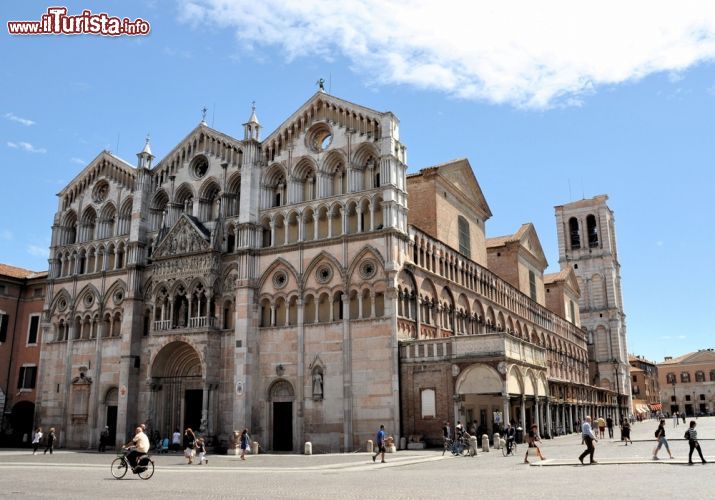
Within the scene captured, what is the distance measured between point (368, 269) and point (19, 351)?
31788 mm

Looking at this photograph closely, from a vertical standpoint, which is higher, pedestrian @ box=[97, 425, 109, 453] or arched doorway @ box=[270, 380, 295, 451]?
arched doorway @ box=[270, 380, 295, 451]

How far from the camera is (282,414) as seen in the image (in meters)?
38.7

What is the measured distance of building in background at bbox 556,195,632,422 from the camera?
9231 centimetres

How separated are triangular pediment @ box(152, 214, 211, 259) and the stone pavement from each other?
54.7 ft

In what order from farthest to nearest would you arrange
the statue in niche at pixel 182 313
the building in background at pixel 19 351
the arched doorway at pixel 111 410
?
the building in background at pixel 19 351, the arched doorway at pixel 111 410, the statue in niche at pixel 182 313

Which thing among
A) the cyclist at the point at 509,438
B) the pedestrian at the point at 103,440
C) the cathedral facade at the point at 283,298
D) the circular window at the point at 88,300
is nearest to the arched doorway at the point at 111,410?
the cathedral facade at the point at 283,298

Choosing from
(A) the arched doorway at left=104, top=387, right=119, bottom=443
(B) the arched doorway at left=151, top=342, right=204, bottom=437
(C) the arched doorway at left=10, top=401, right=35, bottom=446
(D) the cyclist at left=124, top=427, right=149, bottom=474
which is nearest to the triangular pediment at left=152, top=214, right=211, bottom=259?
(B) the arched doorway at left=151, top=342, right=204, bottom=437

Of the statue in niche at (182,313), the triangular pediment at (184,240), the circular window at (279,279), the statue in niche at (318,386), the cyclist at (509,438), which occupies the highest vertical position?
the triangular pediment at (184,240)

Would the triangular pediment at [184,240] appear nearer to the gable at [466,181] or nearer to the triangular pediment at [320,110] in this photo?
the triangular pediment at [320,110]

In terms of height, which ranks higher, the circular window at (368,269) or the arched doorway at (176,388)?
the circular window at (368,269)

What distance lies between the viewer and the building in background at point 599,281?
92.3 meters

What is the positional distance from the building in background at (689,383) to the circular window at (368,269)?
12316 centimetres

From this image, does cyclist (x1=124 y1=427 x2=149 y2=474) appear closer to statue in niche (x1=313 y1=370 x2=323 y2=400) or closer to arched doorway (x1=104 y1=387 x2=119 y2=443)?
statue in niche (x1=313 y1=370 x2=323 y2=400)

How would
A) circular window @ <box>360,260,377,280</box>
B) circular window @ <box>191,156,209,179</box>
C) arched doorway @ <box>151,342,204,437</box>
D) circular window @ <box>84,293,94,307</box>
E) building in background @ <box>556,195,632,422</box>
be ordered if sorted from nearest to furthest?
circular window @ <box>360,260,377,280</box>
arched doorway @ <box>151,342,204,437</box>
circular window @ <box>191,156,209,179</box>
circular window @ <box>84,293,94,307</box>
building in background @ <box>556,195,632,422</box>
